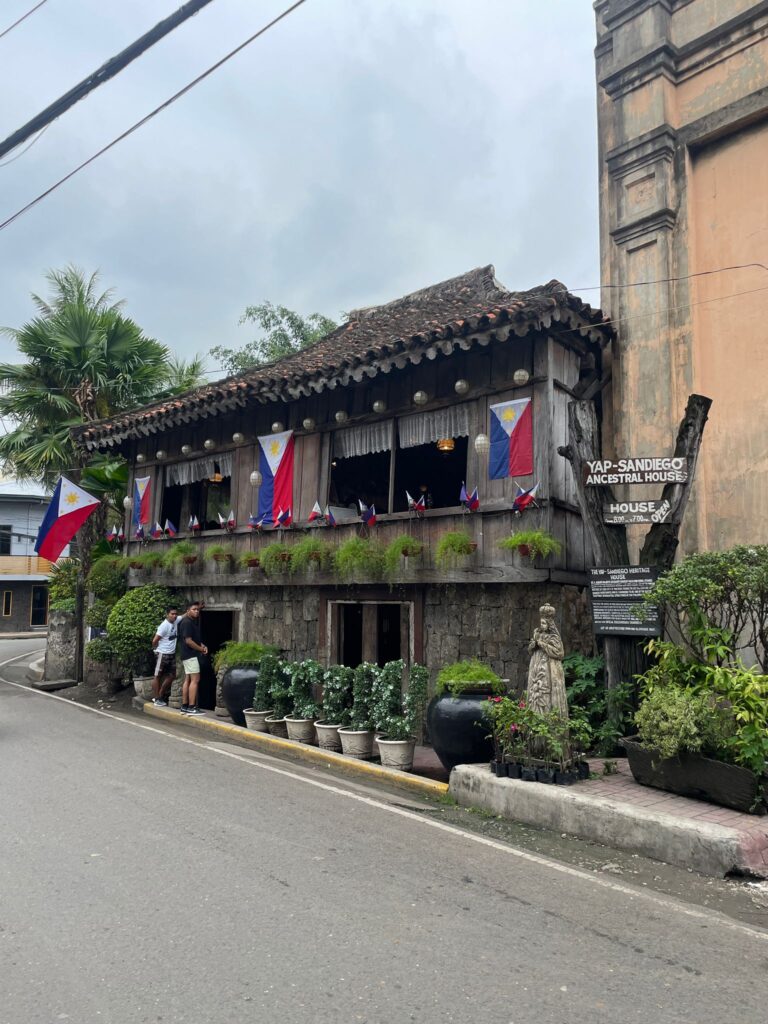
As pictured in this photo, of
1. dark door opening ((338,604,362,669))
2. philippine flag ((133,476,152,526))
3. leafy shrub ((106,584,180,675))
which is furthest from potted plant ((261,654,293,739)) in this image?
philippine flag ((133,476,152,526))

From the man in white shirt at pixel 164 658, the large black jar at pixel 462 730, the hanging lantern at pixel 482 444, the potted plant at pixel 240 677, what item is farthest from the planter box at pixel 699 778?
the man in white shirt at pixel 164 658

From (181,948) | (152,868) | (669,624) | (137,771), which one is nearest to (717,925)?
(181,948)

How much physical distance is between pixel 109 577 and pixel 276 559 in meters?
5.51

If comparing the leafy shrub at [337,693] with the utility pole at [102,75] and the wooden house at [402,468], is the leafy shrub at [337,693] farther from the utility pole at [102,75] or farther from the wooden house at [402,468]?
the utility pole at [102,75]

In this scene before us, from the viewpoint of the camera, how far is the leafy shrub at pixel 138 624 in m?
13.9

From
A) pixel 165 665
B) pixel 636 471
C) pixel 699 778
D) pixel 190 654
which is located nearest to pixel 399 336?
pixel 636 471

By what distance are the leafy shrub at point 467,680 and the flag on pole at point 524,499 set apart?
2045 mm

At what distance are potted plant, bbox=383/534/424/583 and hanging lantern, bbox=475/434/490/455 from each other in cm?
153

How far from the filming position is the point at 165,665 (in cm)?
1336

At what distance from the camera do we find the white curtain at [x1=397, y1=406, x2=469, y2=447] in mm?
10633

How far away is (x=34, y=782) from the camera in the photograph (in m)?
7.53

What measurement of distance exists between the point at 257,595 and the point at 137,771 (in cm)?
546

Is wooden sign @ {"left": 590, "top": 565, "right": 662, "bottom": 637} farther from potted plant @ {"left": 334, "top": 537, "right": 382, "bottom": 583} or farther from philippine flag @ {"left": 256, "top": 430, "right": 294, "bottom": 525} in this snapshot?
philippine flag @ {"left": 256, "top": 430, "right": 294, "bottom": 525}

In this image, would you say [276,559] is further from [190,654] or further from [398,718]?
[398,718]
